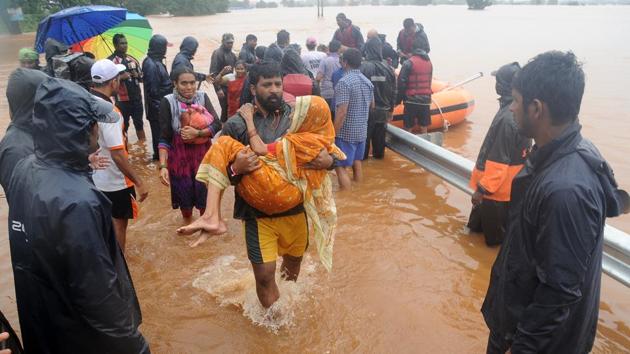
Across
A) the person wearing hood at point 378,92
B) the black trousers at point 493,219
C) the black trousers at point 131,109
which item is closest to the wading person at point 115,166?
the black trousers at point 493,219

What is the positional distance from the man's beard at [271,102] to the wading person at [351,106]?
2796 mm

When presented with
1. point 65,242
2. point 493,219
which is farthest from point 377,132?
point 65,242

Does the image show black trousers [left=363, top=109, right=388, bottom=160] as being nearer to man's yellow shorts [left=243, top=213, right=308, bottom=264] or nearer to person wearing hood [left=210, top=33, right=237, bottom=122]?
person wearing hood [left=210, top=33, right=237, bottom=122]

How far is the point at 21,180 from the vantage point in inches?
79.0

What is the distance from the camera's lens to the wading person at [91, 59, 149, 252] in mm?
3686

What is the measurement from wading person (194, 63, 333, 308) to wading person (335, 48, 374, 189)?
2.69 m

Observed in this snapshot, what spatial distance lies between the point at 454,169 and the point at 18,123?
14.1ft

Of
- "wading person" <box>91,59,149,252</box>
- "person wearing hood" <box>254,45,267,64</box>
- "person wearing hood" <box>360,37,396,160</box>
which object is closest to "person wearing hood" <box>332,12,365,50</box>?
"person wearing hood" <box>254,45,267,64</box>

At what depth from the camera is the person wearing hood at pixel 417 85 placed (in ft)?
24.4

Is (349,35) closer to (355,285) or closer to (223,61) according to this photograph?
(223,61)

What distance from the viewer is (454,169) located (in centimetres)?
545

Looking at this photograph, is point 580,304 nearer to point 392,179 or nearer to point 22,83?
point 22,83

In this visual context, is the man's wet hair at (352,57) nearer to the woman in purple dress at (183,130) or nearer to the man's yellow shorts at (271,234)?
the woman in purple dress at (183,130)

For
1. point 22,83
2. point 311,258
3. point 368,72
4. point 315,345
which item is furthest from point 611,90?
point 22,83
